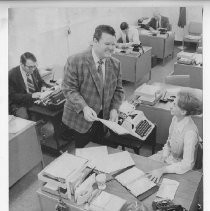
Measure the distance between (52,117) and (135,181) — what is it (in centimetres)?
155

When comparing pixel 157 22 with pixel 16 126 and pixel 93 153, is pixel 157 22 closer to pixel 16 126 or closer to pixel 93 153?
pixel 16 126

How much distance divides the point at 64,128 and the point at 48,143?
281mm

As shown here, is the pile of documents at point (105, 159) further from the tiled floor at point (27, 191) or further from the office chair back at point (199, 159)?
the tiled floor at point (27, 191)

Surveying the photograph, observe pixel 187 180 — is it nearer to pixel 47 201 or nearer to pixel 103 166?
pixel 103 166

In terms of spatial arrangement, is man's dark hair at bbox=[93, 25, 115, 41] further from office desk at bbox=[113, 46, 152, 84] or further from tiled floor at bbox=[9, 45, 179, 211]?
office desk at bbox=[113, 46, 152, 84]

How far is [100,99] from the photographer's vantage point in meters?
2.51

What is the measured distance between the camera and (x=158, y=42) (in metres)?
5.79

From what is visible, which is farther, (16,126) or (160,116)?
(160,116)

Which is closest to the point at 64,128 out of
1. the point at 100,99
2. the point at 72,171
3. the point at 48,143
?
the point at 48,143

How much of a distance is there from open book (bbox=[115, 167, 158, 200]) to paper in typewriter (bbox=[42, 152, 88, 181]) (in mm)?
295

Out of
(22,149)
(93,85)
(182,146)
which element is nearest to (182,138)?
(182,146)

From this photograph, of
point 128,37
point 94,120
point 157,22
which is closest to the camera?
point 94,120

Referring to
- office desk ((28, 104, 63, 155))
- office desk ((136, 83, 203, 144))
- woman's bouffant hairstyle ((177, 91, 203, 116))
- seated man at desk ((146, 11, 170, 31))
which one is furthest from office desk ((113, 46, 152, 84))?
woman's bouffant hairstyle ((177, 91, 203, 116))

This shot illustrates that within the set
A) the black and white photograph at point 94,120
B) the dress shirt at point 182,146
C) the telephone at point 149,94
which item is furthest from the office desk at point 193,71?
the dress shirt at point 182,146
